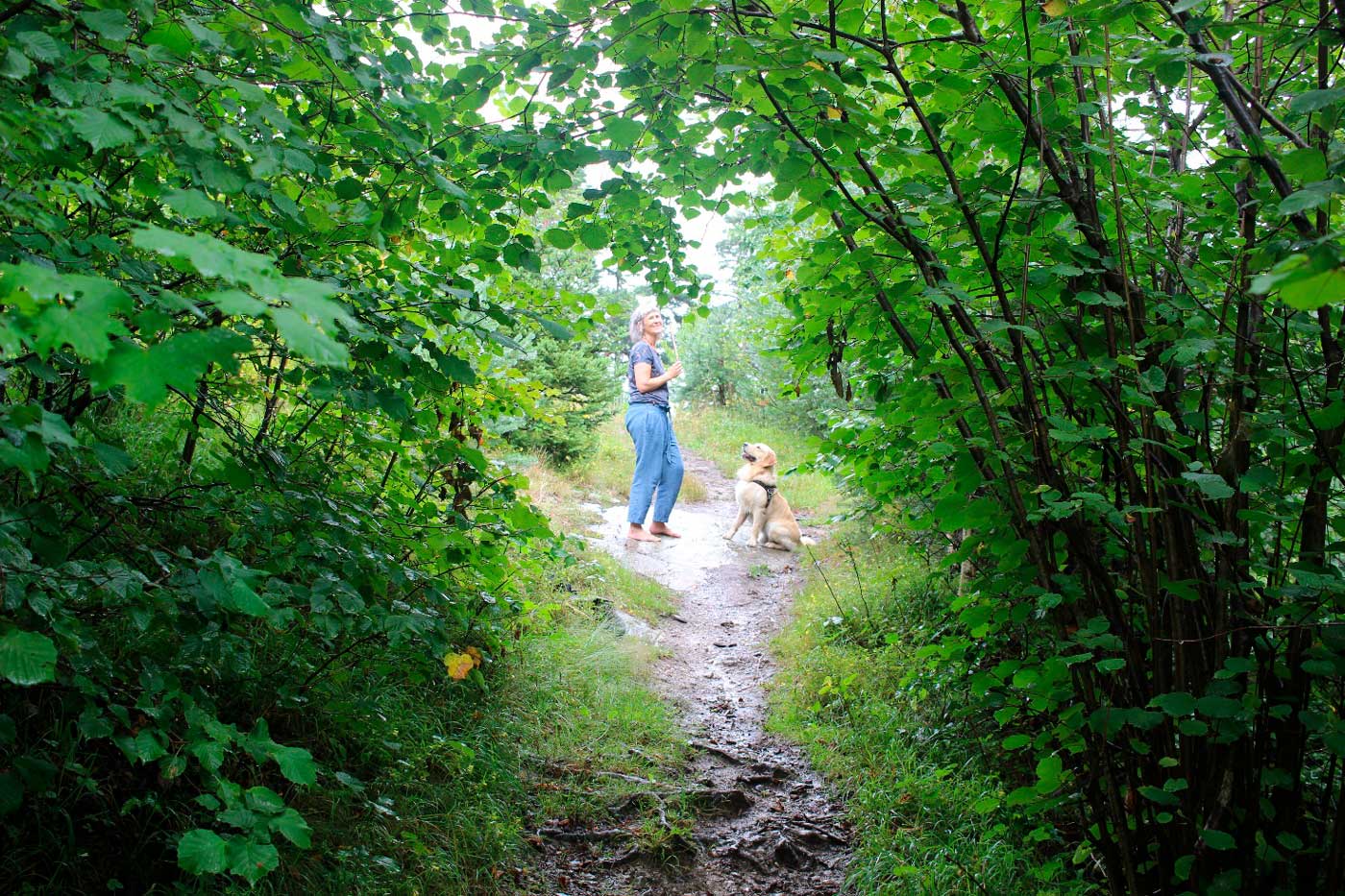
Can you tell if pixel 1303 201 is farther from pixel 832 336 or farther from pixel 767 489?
pixel 767 489

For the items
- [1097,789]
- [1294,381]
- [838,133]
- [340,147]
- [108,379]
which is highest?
[838,133]

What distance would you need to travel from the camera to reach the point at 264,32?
2.10 m

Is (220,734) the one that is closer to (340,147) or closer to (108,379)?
(108,379)

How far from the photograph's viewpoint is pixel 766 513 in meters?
8.52

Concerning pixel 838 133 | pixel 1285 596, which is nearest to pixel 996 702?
pixel 1285 596

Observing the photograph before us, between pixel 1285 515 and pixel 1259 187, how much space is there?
854mm

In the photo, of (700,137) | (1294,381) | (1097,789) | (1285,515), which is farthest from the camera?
(700,137)

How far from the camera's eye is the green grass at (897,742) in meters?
3.00

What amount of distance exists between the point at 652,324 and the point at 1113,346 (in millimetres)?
5633

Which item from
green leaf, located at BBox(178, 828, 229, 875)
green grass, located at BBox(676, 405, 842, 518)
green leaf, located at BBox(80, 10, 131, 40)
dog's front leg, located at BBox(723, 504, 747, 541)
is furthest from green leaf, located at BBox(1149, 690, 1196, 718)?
green grass, located at BBox(676, 405, 842, 518)

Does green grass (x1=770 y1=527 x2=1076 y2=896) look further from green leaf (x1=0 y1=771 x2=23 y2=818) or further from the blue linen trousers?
green leaf (x1=0 y1=771 x2=23 y2=818)

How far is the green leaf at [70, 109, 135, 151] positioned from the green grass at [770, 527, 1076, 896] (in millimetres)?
2899

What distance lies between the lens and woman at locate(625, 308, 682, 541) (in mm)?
7418

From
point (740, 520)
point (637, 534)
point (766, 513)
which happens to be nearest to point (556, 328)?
point (637, 534)
